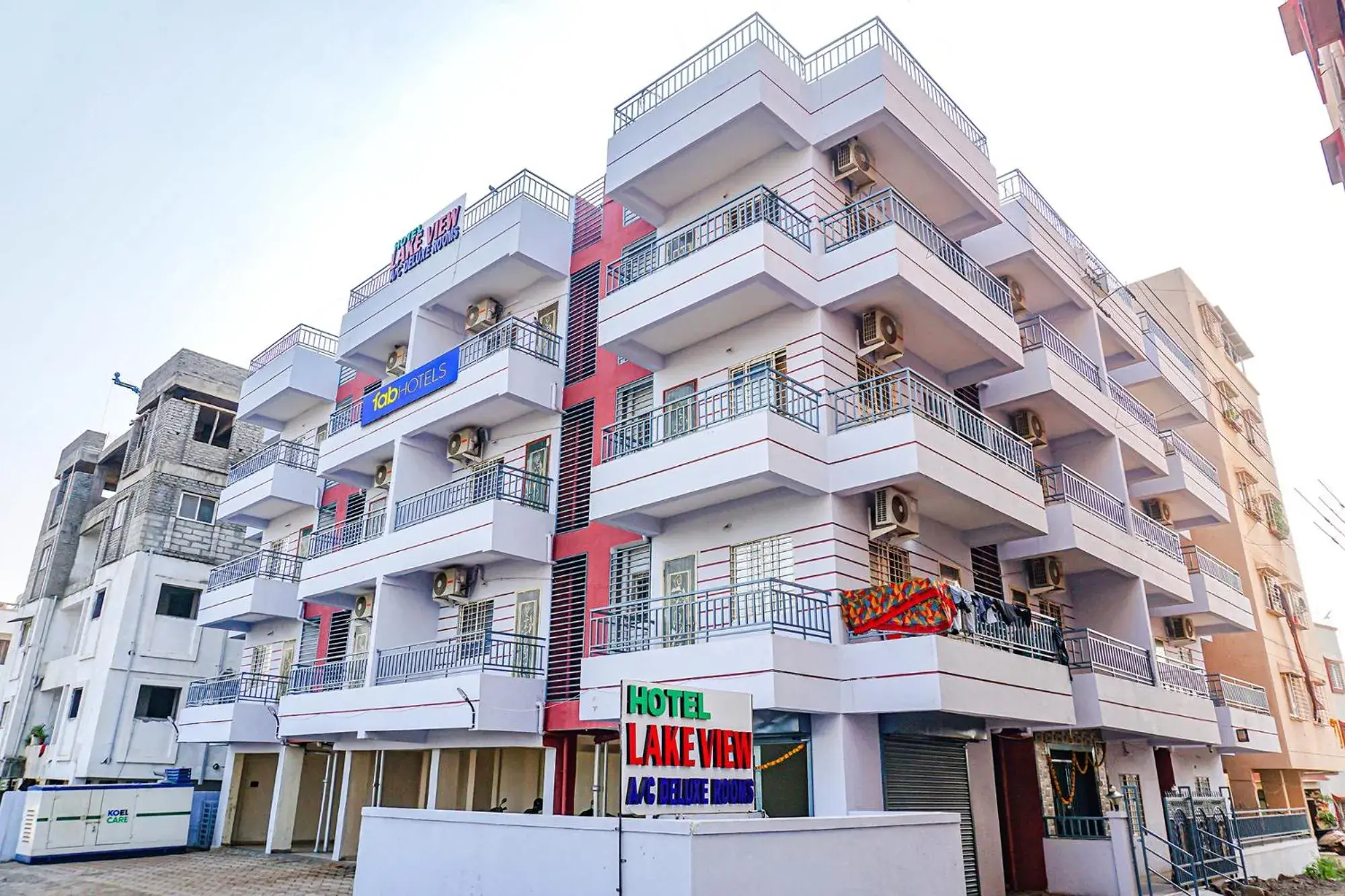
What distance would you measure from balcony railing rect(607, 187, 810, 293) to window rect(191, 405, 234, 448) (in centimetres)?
2314

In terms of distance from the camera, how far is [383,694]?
19.4 meters

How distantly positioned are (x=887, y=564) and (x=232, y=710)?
17995 millimetres

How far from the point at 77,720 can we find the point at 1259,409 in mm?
44144

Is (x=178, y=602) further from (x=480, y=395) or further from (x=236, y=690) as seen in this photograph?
(x=480, y=395)

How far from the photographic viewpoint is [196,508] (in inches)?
1372

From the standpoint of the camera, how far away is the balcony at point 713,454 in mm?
14547

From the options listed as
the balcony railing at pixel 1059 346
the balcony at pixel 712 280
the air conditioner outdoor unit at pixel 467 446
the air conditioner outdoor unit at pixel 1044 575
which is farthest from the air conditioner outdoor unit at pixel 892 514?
the air conditioner outdoor unit at pixel 467 446

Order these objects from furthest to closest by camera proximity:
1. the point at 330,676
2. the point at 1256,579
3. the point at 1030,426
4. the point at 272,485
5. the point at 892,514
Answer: the point at 1256,579 → the point at 272,485 → the point at 330,676 → the point at 1030,426 → the point at 892,514

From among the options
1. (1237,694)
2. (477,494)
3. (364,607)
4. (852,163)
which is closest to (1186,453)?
(1237,694)

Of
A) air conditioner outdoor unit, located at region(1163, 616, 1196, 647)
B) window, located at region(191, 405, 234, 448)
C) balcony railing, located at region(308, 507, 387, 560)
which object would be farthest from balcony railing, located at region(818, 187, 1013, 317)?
window, located at region(191, 405, 234, 448)

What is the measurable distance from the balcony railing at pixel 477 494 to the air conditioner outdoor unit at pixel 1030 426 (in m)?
10.6

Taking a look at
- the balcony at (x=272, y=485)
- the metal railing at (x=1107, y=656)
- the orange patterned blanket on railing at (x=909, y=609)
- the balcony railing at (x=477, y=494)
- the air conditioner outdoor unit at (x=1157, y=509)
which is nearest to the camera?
the orange patterned blanket on railing at (x=909, y=609)

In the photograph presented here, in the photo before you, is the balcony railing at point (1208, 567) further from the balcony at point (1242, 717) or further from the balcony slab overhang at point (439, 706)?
the balcony slab overhang at point (439, 706)

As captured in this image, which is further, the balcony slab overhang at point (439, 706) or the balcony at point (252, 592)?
the balcony at point (252, 592)
